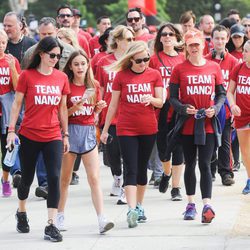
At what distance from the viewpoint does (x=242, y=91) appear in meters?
12.4

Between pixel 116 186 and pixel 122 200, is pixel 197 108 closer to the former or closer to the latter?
pixel 122 200

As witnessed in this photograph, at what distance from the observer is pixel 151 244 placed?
31.0 feet

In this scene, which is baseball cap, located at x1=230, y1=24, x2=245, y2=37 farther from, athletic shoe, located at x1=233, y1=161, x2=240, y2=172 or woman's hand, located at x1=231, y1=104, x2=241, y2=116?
woman's hand, located at x1=231, y1=104, x2=241, y2=116

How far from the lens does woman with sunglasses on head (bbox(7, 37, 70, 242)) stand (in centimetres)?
966

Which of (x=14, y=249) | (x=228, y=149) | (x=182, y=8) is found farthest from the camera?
(x=182, y=8)

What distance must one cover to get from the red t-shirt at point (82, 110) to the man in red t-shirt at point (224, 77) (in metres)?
2.79

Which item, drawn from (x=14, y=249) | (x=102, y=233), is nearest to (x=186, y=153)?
(x=102, y=233)

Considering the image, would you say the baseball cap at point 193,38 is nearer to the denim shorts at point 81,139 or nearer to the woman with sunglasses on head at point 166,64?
the denim shorts at point 81,139

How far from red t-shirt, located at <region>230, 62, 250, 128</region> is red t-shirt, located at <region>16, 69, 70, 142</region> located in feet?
10.1

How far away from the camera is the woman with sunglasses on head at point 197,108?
410 inches

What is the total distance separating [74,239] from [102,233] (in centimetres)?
31

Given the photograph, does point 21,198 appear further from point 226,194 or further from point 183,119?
point 226,194

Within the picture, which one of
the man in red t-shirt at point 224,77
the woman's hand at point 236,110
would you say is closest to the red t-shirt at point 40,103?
the woman's hand at point 236,110

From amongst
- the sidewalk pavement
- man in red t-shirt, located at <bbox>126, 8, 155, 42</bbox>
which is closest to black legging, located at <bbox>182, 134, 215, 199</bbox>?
the sidewalk pavement
